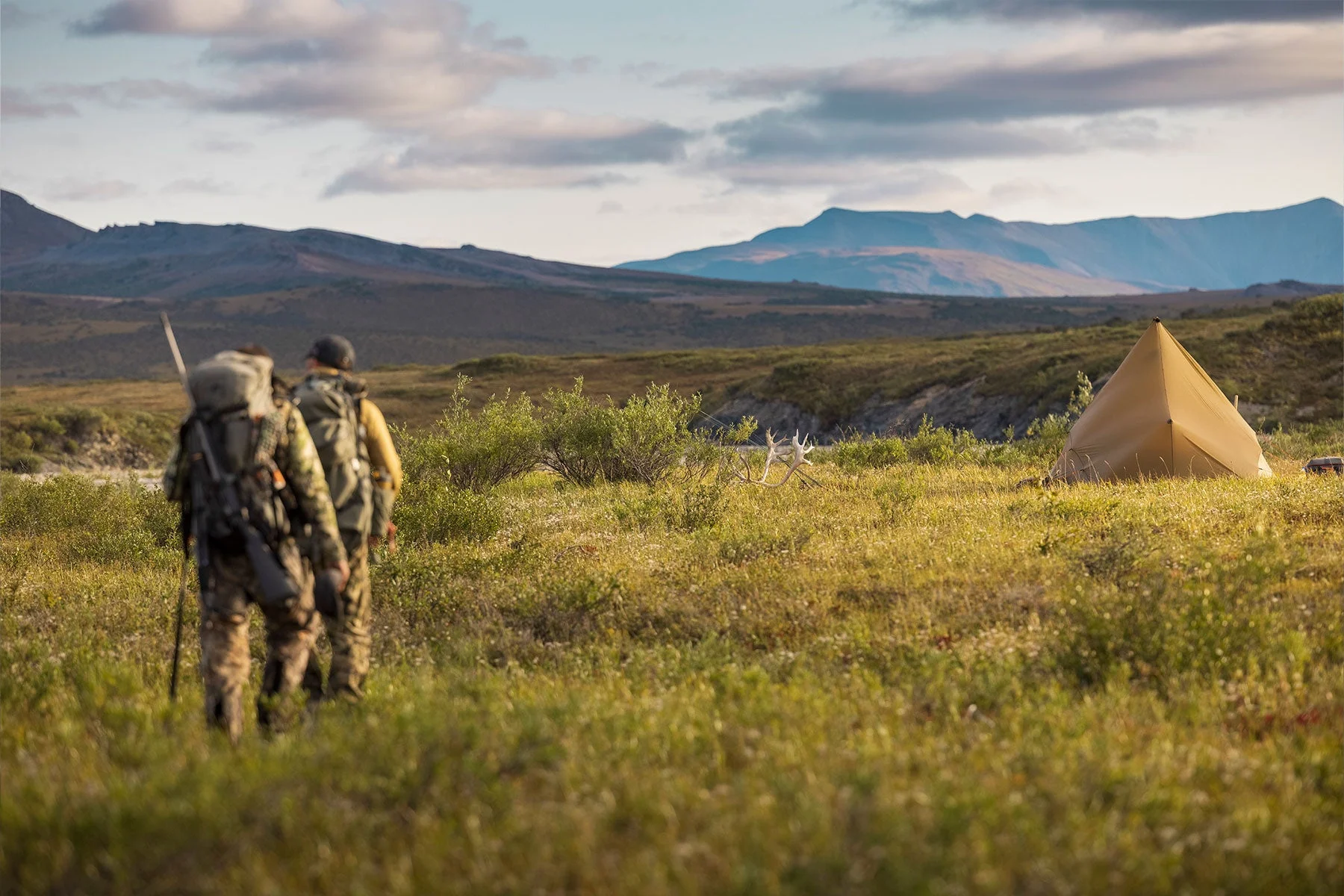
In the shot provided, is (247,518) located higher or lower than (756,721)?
higher

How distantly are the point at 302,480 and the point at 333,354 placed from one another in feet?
3.10

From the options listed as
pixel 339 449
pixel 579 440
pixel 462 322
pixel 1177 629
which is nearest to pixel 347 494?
pixel 339 449

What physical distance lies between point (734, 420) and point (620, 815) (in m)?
42.1

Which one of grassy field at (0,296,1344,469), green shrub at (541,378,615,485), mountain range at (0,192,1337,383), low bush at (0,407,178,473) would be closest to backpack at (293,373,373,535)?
green shrub at (541,378,615,485)

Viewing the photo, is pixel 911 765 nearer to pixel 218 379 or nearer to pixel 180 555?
pixel 218 379

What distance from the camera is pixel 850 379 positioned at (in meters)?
47.2

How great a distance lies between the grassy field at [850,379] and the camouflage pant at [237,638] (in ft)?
71.6

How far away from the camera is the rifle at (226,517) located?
4996 millimetres

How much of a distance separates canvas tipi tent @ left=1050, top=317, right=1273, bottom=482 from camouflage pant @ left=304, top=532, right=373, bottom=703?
10.1 meters

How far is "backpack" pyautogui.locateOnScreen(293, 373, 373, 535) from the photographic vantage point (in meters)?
5.59

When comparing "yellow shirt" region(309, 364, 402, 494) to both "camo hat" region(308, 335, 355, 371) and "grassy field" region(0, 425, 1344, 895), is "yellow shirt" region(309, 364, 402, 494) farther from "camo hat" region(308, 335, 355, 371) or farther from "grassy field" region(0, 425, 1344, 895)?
"grassy field" region(0, 425, 1344, 895)

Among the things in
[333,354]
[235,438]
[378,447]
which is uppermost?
[333,354]

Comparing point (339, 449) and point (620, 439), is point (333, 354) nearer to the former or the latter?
point (339, 449)

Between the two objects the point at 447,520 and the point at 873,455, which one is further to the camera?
the point at 873,455
